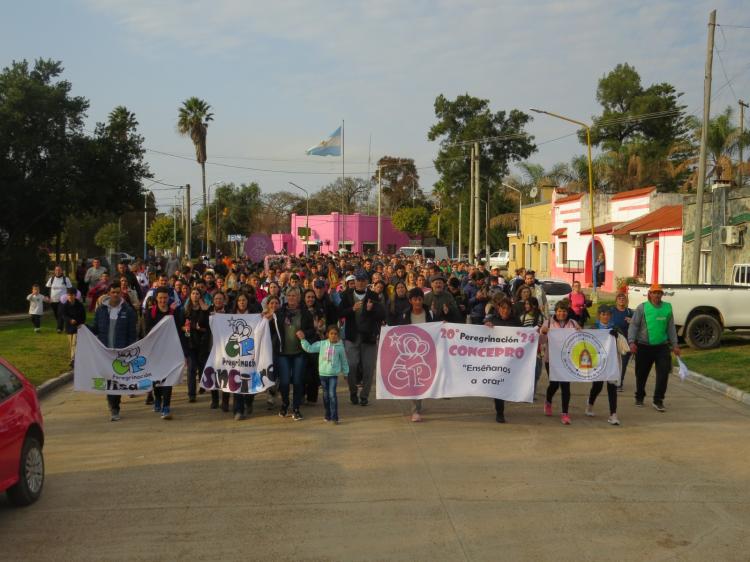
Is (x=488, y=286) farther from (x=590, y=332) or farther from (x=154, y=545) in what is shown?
(x=154, y=545)

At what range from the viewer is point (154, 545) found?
229 inches

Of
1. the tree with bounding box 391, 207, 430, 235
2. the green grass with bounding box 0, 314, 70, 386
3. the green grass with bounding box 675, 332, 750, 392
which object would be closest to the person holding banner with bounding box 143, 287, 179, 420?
the green grass with bounding box 0, 314, 70, 386

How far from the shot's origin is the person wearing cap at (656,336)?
11.3m

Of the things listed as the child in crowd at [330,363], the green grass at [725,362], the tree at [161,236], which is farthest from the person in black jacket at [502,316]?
the tree at [161,236]

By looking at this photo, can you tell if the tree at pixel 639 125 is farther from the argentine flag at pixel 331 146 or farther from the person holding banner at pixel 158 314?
the person holding banner at pixel 158 314

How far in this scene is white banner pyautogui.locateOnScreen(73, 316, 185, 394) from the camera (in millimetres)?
10516

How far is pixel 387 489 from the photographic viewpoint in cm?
718

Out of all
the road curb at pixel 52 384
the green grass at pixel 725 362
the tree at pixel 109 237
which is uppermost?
the tree at pixel 109 237

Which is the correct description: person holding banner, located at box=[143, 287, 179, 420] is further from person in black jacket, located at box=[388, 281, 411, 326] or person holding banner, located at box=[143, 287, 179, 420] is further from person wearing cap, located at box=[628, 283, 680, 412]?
person wearing cap, located at box=[628, 283, 680, 412]

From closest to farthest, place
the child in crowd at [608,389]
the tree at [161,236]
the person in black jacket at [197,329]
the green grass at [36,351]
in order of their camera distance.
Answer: the child in crowd at [608,389]
the person in black jacket at [197,329]
the green grass at [36,351]
the tree at [161,236]

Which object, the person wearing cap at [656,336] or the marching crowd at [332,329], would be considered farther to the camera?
the person wearing cap at [656,336]

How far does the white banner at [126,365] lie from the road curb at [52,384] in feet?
6.69

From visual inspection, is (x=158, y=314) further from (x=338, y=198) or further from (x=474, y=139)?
(x=338, y=198)

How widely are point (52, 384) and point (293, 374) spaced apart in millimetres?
4941
